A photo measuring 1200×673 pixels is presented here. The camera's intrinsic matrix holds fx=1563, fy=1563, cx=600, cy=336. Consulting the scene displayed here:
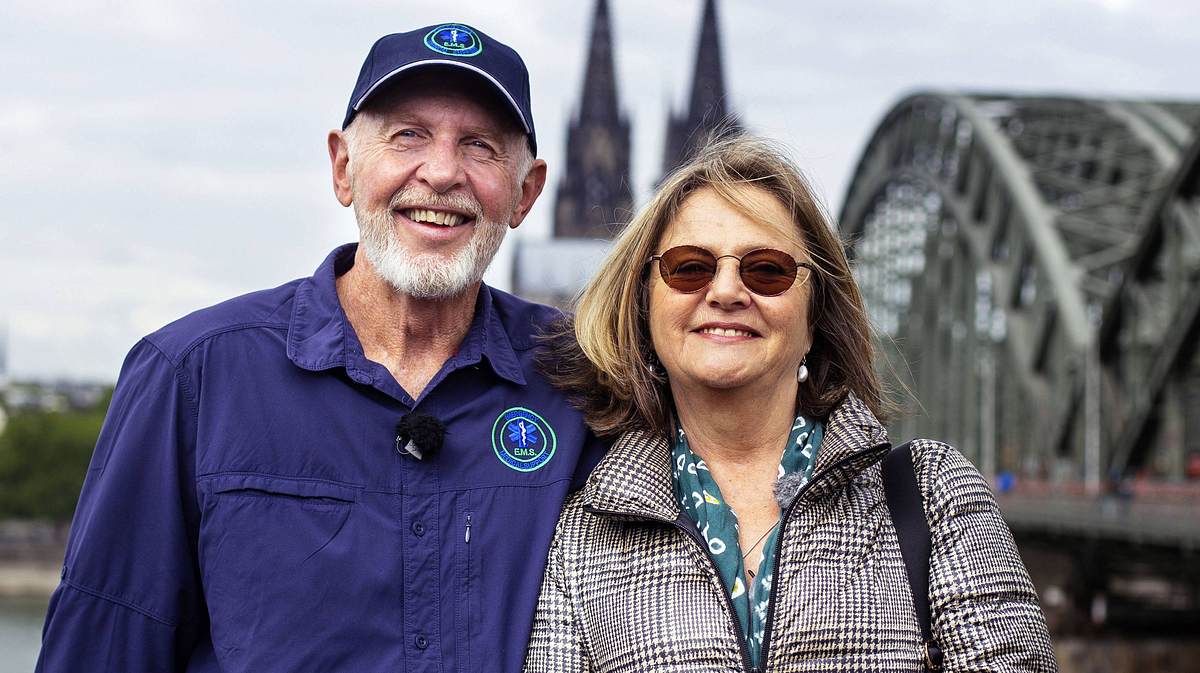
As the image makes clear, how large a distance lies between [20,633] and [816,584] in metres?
36.4

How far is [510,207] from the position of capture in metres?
3.41

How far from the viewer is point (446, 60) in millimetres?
3191

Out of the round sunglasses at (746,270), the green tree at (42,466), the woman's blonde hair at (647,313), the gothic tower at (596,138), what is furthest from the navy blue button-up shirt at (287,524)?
the gothic tower at (596,138)

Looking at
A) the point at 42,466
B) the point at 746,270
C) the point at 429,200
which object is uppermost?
the point at 429,200

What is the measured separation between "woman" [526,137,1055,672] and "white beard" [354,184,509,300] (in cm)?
29

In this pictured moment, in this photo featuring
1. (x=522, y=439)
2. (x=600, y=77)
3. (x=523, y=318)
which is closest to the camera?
(x=522, y=439)

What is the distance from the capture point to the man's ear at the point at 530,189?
3514mm

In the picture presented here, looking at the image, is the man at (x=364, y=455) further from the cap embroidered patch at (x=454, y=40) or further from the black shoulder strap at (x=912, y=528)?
the black shoulder strap at (x=912, y=528)

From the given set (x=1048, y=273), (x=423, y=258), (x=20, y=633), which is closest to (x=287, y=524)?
(x=423, y=258)

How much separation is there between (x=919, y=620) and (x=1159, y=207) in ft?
68.0

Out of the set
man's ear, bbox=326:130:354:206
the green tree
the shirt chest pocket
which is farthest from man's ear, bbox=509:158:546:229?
the green tree

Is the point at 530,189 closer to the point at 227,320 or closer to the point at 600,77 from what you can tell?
the point at 227,320

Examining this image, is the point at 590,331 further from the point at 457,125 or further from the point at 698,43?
the point at 698,43

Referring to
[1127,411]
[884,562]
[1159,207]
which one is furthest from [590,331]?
[1127,411]
